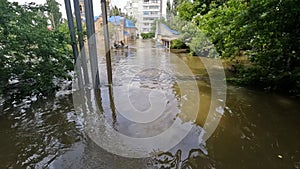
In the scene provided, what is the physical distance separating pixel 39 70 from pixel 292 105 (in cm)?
640

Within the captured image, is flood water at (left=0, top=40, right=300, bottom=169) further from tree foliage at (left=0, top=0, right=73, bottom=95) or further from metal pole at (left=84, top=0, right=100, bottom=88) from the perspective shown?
metal pole at (left=84, top=0, right=100, bottom=88)

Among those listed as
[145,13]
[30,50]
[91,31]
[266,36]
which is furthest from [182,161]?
[145,13]

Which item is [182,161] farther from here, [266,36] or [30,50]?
[30,50]

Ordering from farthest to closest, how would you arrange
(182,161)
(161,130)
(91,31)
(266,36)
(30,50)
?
(91,31) → (266,36) → (30,50) → (161,130) → (182,161)

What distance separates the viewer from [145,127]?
3.93m

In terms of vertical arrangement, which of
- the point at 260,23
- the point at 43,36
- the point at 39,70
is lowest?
the point at 39,70

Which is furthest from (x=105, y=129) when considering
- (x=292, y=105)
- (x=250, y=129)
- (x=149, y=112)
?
(x=292, y=105)

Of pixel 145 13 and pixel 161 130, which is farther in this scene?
pixel 145 13

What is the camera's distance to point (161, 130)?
3.78m

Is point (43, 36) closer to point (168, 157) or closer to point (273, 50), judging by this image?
point (168, 157)

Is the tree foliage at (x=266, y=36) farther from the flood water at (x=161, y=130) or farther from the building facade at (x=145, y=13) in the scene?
the building facade at (x=145, y=13)

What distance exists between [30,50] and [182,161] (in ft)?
13.6

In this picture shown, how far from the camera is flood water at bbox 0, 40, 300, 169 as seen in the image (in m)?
2.85

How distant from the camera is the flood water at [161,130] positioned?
2.85 metres
